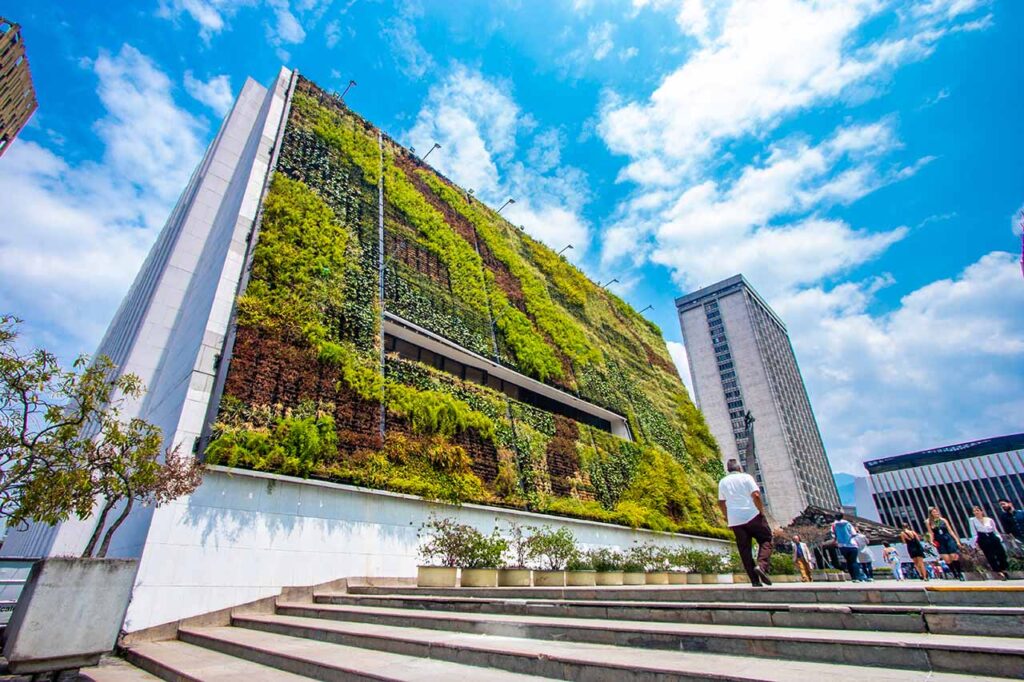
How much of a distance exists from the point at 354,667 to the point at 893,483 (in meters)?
74.3

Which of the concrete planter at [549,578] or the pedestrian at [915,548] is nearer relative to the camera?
the concrete planter at [549,578]

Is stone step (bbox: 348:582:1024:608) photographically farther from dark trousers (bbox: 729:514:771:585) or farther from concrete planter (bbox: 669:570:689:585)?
concrete planter (bbox: 669:570:689:585)

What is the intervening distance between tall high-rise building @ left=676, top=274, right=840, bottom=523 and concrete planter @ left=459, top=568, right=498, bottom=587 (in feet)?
181

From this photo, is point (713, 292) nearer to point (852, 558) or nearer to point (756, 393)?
point (756, 393)

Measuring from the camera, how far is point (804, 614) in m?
3.26

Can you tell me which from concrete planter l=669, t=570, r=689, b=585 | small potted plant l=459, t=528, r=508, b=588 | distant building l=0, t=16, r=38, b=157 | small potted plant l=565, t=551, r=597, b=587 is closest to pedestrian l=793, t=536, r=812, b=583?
concrete planter l=669, t=570, r=689, b=585

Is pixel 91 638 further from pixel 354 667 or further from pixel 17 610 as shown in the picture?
pixel 354 667

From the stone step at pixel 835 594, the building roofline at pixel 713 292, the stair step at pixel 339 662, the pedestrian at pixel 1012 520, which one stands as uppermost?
the building roofline at pixel 713 292

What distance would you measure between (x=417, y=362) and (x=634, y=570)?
749 centimetres

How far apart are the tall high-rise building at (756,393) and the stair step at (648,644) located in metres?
58.8

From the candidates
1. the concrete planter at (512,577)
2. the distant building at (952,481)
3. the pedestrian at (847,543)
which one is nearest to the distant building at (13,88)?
the concrete planter at (512,577)

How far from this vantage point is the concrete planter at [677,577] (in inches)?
461

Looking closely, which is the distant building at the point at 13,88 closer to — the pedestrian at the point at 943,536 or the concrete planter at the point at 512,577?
the concrete planter at the point at 512,577

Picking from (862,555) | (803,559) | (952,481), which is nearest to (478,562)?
(862,555)
